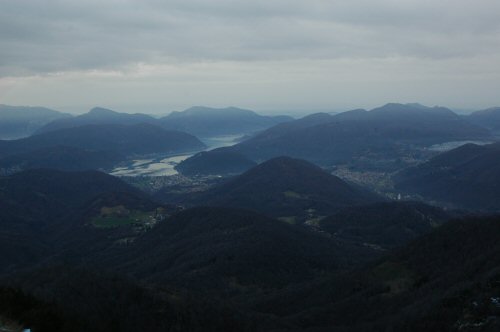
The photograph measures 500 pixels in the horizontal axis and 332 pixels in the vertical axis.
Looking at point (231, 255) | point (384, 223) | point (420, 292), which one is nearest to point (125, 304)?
point (420, 292)

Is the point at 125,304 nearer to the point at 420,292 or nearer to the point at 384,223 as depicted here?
the point at 420,292

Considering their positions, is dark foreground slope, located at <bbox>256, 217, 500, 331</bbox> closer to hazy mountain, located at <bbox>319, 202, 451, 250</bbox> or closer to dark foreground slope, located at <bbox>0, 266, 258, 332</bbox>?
dark foreground slope, located at <bbox>0, 266, 258, 332</bbox>

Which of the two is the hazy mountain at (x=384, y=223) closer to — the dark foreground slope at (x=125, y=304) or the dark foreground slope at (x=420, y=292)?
the dark foreground slope at (x=420, y=292)

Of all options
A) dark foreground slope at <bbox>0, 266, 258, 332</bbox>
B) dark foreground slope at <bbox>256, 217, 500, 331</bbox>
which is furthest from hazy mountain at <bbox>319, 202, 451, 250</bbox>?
dark foreground slope at <bbox>0, 266, 258, 332</bbox>

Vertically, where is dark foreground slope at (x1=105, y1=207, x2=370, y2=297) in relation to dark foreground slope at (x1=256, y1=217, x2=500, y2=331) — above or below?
below

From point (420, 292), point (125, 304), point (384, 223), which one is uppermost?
point (125, 304)

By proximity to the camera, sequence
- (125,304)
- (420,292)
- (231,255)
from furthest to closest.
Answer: (231,255)
(420,292)
(125,304)

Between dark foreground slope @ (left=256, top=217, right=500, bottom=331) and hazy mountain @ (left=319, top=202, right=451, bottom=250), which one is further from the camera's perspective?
hazy mountain @ (left=319, top=202, right=451, bottom=250)

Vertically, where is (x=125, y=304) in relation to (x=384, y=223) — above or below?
above

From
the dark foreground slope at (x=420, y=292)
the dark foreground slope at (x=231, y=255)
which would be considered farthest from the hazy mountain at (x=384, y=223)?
the dark foreground slope at (x=420, y=292)
